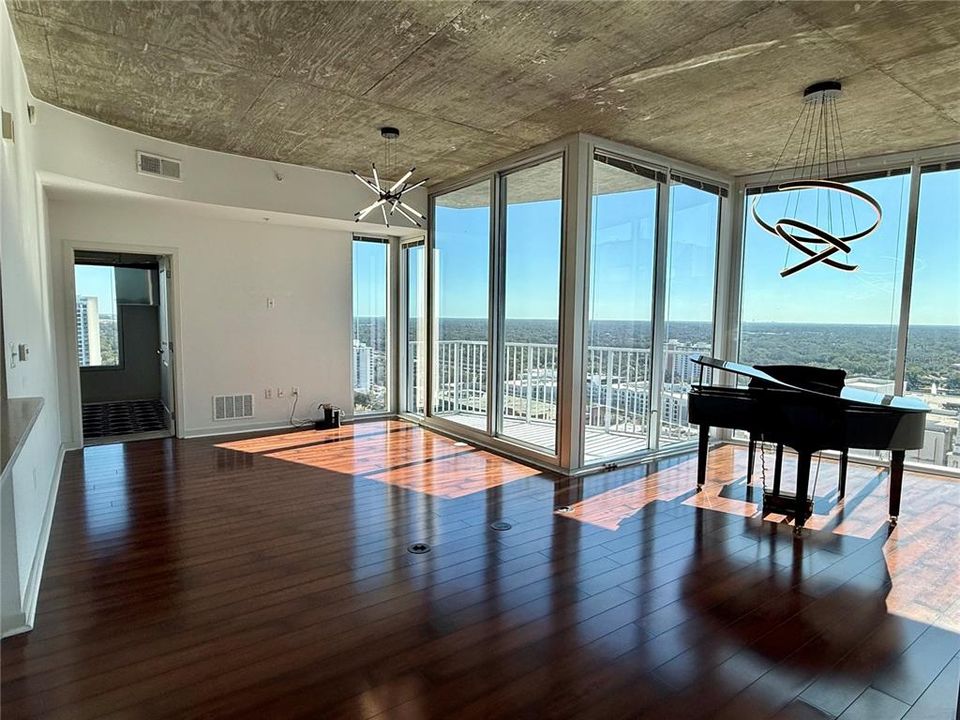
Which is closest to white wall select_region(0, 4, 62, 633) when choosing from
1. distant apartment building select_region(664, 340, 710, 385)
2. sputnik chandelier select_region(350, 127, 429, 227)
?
sputnik chandelier select_region(350, 127, 429, 227)

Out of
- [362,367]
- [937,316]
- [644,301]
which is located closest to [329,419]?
[362,367]

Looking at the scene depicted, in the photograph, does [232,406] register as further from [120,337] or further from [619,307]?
[619,307]

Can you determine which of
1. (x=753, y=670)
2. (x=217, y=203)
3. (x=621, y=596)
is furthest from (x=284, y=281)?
(x=753, y=670)

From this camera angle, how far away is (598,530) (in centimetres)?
351

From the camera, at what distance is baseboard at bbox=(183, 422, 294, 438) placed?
6.01 metres

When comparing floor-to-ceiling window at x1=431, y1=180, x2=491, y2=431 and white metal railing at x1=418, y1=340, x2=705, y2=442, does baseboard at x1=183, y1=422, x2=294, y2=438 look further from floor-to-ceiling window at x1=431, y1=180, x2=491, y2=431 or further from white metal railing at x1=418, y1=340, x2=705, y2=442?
white metal railing at x1=418, y1=340, x2=705, y2=442

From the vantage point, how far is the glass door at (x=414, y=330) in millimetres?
6977

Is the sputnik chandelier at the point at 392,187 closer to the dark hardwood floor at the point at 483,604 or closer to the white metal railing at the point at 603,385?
the white metal railing at the point at 603,385

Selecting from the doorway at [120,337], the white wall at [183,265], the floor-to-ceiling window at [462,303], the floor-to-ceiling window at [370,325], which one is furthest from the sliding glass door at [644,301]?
the doorway at [120,337]

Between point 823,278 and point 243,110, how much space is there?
562cm

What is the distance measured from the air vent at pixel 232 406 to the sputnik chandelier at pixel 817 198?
18.9 ft

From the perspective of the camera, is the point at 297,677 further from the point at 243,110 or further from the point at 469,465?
the point at 243,110

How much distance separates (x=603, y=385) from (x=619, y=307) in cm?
79

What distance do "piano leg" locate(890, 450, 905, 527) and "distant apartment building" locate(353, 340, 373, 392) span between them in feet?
18.8
